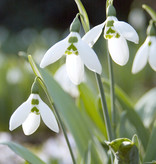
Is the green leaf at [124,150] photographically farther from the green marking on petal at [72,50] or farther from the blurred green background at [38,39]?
the blurred green background at [38,39]

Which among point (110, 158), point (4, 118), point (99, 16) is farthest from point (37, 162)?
point (99, 16)

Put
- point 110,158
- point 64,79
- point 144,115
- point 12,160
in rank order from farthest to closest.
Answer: point 12,160 → point 144,115 → point 64,79 → point 110,158

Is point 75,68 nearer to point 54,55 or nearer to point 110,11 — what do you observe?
point 54,55

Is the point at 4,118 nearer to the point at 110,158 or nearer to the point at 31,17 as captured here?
the point at 110,158

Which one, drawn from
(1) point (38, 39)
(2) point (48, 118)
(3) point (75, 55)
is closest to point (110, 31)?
(3) point (75, 55)

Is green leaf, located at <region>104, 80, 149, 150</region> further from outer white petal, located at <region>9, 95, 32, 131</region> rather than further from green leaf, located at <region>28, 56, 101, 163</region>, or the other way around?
outer white petal, located at <region>9, 95, 32, 131</region>
